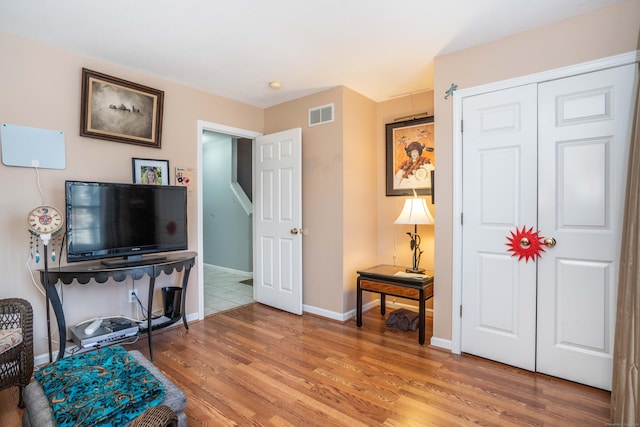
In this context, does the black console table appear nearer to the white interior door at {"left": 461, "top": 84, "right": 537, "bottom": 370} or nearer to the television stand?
the television stand

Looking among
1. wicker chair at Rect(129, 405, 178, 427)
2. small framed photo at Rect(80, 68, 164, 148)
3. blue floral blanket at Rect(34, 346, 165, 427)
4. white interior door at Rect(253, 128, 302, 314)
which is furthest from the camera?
white interior door at Rect(253, 128, 302, 314)

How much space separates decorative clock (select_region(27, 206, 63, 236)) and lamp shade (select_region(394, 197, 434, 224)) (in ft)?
9.26

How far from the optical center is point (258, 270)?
4.13 metres

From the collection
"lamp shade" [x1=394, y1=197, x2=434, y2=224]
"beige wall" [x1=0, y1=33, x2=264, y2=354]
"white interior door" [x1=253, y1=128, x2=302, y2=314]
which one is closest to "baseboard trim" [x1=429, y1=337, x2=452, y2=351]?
"lamp shade" [x1=394, y1=197, x2=434, y2=224]

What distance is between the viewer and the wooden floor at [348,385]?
74.5 inches

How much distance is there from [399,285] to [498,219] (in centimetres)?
106

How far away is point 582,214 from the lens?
2199 mm

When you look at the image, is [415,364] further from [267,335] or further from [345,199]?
[345,199]

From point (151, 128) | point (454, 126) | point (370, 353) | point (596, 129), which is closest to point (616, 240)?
point (596, 129)

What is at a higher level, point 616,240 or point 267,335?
point 616,240

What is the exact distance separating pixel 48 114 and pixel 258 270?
256 cm

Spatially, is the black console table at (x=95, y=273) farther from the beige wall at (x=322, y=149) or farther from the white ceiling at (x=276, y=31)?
the white ceiling at (x=276, y=31)

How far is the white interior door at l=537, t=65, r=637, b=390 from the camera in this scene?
2082 millimetres

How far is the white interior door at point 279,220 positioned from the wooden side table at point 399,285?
30.4 inches
